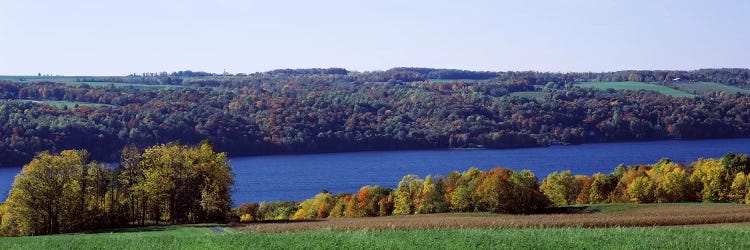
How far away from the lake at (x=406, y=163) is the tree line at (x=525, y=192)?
28.5 meters

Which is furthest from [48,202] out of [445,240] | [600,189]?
[600,189]

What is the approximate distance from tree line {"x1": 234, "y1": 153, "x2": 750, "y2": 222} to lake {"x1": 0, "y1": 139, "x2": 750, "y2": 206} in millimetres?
28481

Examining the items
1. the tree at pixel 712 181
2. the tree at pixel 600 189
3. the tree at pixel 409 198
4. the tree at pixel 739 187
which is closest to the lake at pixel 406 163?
the tree at pixel 409 198

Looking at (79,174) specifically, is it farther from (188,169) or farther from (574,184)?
(574,184)

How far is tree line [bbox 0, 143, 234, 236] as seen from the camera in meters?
50.2

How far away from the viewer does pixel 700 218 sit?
48312mm

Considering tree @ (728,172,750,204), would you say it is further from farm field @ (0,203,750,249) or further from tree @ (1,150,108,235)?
tree @ (1,150,108,235)

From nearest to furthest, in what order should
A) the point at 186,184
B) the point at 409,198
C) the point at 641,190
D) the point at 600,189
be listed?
the point at 186,184 < the point at 641,190 < the point at 409,198 < the point at 600,189

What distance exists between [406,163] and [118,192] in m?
104

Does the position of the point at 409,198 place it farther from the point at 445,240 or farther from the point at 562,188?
the point at 445,240

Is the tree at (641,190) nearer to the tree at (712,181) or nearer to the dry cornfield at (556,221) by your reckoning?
the tree at (712,181)

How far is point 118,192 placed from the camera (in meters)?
55.3

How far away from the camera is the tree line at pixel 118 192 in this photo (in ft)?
165

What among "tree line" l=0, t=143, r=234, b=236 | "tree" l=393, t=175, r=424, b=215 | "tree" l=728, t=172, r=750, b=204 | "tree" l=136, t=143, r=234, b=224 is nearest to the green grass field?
"tree line" l=0, t=143, r=234, b=236
